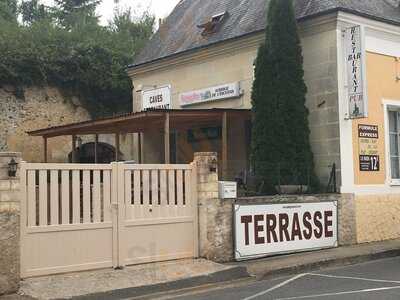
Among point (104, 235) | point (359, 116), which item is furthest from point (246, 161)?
point (104, 235)

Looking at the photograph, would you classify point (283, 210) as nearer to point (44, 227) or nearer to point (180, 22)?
point (44, 227)

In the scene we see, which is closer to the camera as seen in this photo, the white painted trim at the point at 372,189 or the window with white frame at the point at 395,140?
the white painted trim at the point at 372,189

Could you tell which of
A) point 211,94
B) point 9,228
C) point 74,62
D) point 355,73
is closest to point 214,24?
point 211,94

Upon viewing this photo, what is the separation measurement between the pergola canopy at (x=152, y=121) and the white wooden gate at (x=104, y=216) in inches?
156

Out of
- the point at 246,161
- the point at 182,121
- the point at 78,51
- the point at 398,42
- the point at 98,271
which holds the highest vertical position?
the point at 78,51

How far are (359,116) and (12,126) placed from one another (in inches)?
514

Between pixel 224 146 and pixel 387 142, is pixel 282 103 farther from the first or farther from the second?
pixel 387 142

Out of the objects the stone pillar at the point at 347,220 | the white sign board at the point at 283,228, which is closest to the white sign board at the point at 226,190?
the white sign board at the point at 283,228

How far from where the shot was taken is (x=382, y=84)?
15.9m

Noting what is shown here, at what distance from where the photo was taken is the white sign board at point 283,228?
12.1 m

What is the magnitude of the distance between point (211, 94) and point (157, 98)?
2.83m

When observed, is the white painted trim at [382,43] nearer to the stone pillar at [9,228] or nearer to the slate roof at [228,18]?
the slate roof at [228,18]

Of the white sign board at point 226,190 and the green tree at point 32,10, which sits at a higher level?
the green tree at point 32,10

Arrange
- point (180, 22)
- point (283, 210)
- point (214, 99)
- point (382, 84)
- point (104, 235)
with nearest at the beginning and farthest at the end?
point (104, 235)
point (283, 210)
point (382, 84)
point (214, 99)
point (180, 22)
